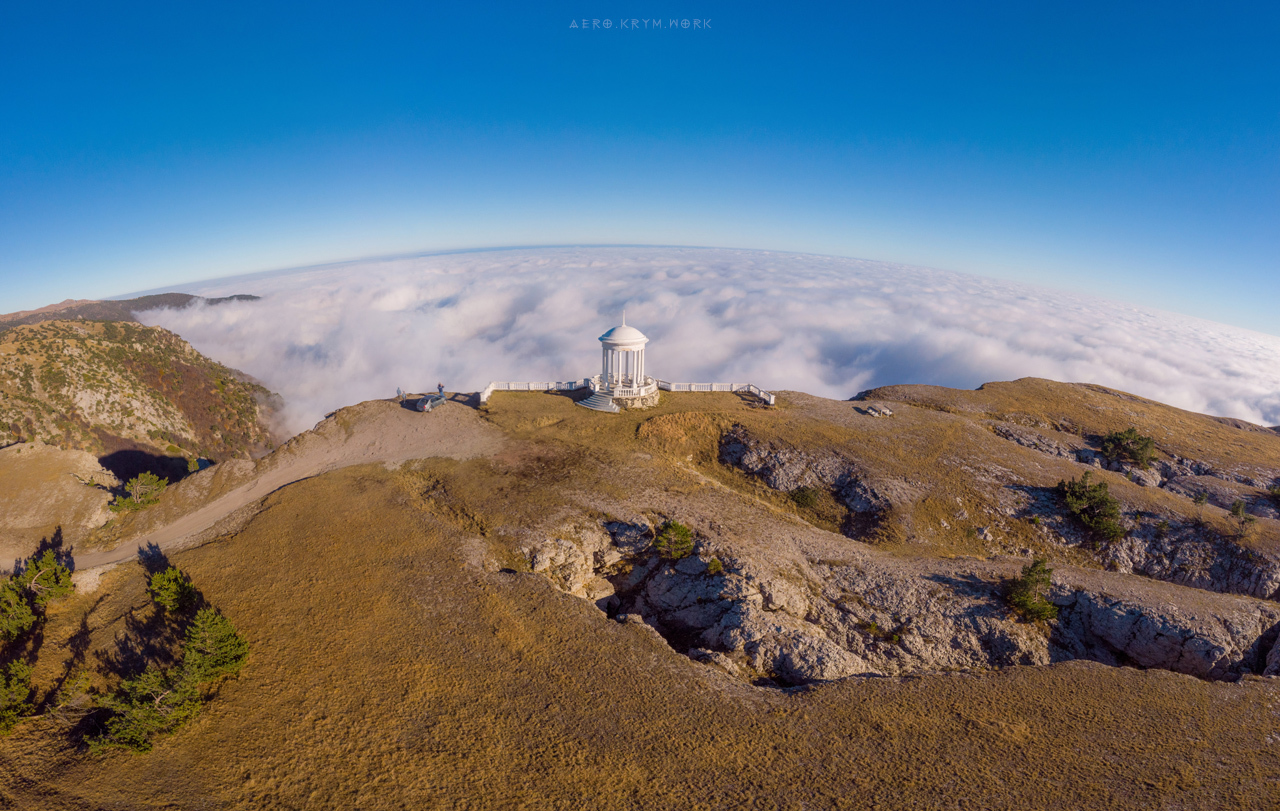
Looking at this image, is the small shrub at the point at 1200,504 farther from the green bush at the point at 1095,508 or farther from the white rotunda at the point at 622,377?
the white rotunda at the point at 622,377

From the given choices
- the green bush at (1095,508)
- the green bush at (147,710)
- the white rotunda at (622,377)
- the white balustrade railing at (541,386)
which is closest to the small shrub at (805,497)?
the white rotunda at (622,377)

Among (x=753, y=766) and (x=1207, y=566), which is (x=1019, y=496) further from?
(x=753, y=766)

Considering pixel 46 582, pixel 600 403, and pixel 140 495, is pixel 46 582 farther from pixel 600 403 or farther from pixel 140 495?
pixel 600 403

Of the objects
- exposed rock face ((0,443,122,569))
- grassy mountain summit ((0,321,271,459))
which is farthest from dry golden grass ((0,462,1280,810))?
grassy mountain summit ((0,321,271,459))

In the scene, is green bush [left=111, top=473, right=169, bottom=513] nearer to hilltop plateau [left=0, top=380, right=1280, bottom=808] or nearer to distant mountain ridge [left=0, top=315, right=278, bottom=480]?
hilltop plateau [left=0, top=380, right=1280, bottom=808]

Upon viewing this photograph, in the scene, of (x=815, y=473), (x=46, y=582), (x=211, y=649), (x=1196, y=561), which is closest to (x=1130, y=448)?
(x=1196, y=561)
